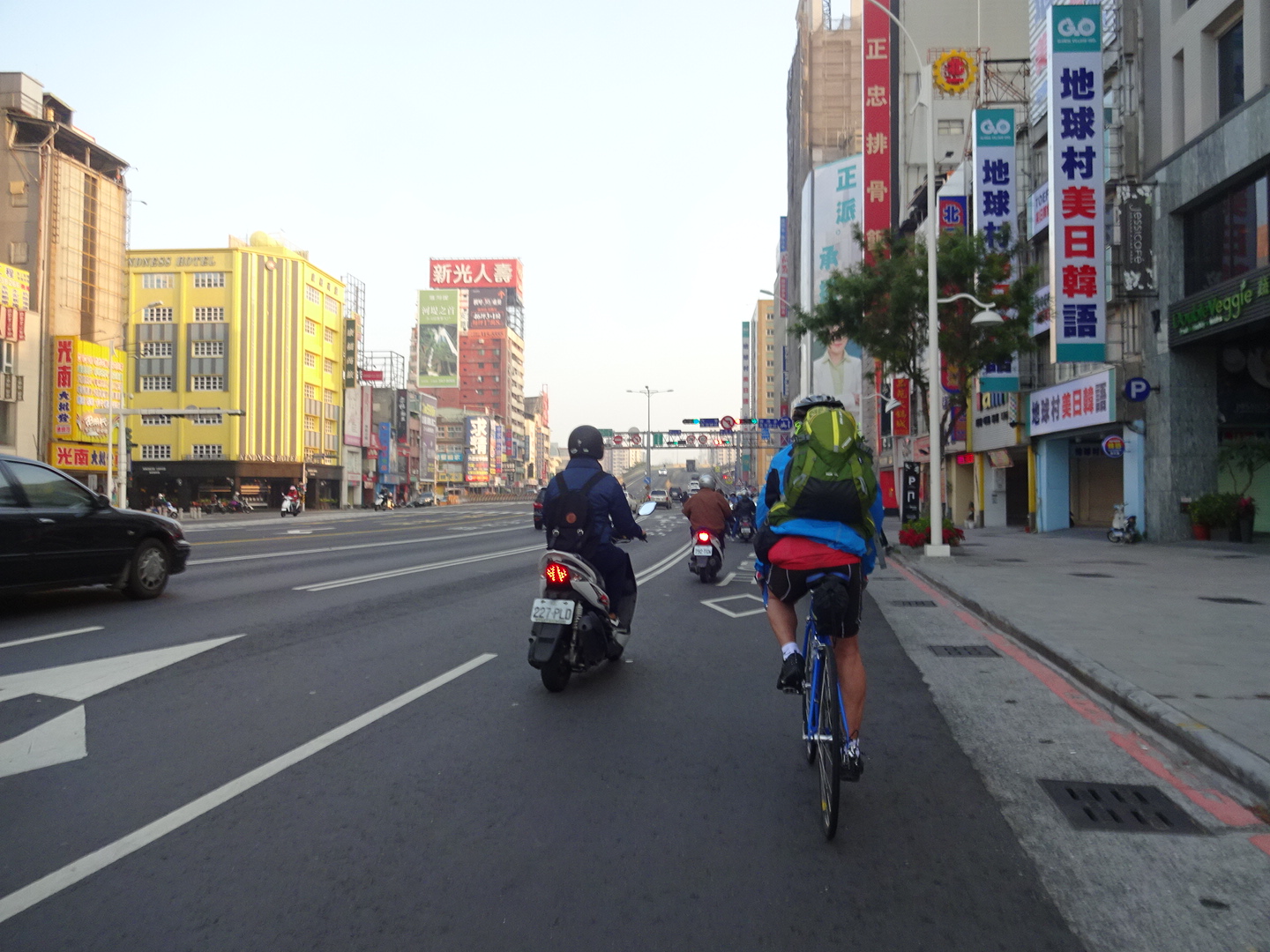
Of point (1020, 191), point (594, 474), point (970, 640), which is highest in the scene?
point (1020, 191)

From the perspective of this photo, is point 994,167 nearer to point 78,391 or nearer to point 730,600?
point 730,600

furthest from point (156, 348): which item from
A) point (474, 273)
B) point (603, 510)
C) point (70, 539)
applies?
point (474, 273)

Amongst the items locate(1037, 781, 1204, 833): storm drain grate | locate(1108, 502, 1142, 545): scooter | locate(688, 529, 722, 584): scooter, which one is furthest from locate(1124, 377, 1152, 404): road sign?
locate(1037, 781, 1204, 833): storm drain grate

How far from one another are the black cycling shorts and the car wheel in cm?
851

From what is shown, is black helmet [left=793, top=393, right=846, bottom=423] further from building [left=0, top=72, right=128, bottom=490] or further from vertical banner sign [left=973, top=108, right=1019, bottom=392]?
building [left=0, top=72, right=128, bottom=490]

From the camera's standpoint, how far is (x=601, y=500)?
648cm

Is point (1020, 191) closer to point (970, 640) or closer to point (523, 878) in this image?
point (970, 640)

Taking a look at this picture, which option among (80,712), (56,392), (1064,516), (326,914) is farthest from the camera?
(56,392)

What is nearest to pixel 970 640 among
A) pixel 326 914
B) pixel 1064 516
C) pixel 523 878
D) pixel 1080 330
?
pixel 523 878

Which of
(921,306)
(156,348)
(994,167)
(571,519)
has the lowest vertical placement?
(571,519)

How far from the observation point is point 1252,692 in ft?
18.8

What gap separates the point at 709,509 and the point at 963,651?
640cm

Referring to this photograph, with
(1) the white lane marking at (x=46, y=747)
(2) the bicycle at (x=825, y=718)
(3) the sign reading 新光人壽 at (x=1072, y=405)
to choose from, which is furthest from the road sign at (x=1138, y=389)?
(1) the white lane marking at (x=46, y=747)

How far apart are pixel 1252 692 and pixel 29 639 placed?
9.12m
